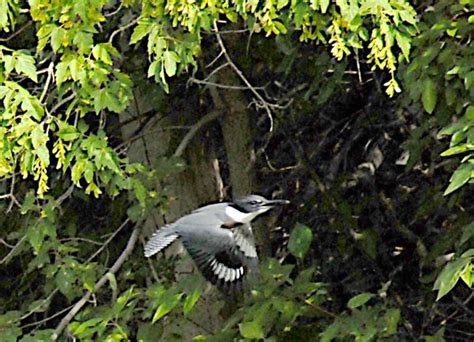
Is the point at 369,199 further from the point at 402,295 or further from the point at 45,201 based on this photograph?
the point at 45,201

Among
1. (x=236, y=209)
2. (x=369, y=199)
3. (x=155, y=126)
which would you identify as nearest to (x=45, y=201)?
(x=155, y=126)

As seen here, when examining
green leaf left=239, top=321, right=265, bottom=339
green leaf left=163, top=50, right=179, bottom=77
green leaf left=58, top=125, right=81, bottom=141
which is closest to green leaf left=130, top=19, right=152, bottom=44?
green leaf left=163, top=50, right=179, bottom=77

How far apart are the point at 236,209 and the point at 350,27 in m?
1.09

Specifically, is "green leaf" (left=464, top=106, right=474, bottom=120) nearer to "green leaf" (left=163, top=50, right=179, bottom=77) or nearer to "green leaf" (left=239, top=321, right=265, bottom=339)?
"green leaf" (left=163, top=50, right=179, bottom=77)

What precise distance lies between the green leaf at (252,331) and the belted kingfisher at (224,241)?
0.47 feet

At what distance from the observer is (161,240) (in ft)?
14.6

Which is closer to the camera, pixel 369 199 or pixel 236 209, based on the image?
pixel 236 209

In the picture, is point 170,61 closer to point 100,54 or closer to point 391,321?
point 100,54

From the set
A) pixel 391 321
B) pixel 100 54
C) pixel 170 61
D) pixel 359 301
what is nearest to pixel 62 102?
pixel 100 54

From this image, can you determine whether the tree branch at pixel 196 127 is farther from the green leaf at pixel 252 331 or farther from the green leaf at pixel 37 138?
the green leaf at pixel 37 138

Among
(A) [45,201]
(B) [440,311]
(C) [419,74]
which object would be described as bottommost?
(B) [440,311]

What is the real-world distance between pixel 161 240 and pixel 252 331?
56 centimetres

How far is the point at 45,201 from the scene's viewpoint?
16.0 ft

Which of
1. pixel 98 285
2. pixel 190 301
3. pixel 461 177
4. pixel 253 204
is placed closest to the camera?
pixel 461 177
